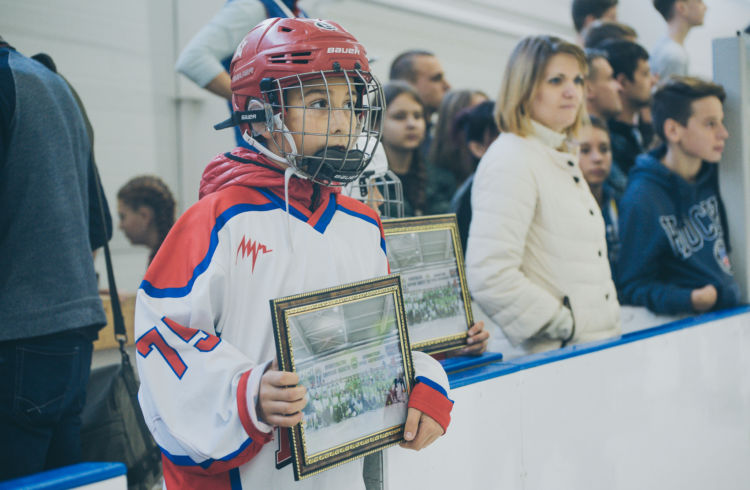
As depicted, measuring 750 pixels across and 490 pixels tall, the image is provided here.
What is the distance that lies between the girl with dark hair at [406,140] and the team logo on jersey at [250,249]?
6.62 ft

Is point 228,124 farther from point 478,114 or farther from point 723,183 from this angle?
point 723,183

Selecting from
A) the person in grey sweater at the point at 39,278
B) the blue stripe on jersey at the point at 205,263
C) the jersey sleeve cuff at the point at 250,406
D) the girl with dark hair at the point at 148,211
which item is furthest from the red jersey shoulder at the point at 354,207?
the girl with dark hair at the point at 148,211

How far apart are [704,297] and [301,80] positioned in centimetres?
203

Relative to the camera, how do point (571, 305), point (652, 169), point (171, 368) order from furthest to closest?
point (652, 169) < point (571, 305) < point (171, 368)

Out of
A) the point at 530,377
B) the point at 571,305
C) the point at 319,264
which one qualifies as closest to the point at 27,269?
the point at 319,264

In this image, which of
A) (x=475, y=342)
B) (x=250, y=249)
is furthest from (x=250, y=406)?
(x=475, y=342)

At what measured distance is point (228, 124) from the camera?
125 centimetres

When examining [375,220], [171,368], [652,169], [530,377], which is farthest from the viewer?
[652,169]

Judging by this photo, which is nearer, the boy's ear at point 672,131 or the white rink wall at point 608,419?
the white rink wall at point 608,419

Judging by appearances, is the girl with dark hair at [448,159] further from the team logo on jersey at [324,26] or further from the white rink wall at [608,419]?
the team logo on jersey at [324,26]

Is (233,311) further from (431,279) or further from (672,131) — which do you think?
(672,131)

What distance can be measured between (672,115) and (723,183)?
1.22 ft

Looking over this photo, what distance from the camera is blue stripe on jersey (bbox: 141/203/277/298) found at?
3.54 ft

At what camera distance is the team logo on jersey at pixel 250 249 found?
3.74ft
